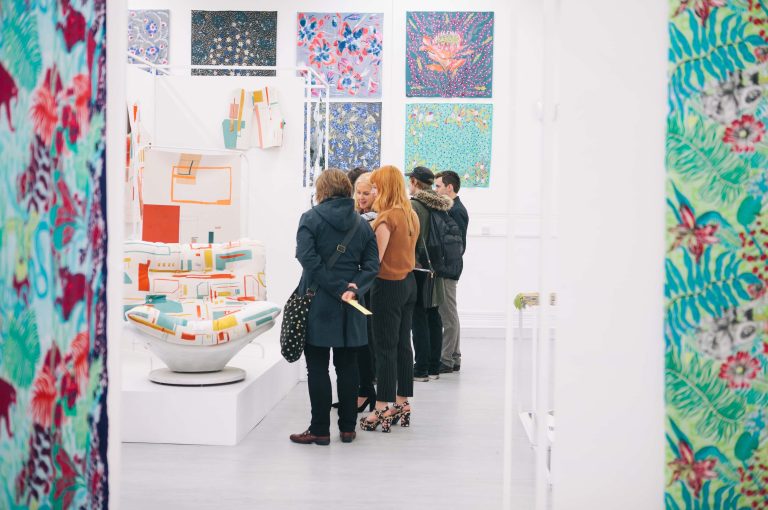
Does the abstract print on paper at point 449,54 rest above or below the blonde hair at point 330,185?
above

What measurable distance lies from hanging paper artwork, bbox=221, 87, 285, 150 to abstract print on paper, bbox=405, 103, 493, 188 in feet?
9.02

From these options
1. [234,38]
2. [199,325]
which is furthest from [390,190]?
[234,38]

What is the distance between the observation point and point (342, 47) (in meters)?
8.52

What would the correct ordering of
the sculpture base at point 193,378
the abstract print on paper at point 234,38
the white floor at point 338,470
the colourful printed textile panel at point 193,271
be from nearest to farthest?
the white floor at point 338,470 → the sculpture base at point 193,378 → the colourful printed textile panel at point 193,271 → the abstract print on paper at point 234,38

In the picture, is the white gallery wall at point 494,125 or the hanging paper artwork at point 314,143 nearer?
the hanging paper artwork at point 314,143

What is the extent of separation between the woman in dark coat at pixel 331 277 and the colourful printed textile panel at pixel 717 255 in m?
1.95

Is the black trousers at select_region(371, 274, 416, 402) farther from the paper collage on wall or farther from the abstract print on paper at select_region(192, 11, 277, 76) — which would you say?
the abstract print on paper at select_region(192, 11, 277, 76)

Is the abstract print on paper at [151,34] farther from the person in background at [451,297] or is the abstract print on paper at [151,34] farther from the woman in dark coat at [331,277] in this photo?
the woman in dark coat at [331,277]

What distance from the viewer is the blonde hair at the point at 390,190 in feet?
14.7

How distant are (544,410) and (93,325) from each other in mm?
1327

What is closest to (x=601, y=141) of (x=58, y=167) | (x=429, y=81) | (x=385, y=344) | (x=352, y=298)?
(x=58, y=167)

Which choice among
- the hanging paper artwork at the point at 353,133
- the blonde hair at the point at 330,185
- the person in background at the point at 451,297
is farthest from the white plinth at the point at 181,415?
the hanging paper artwork at the point at 353,133

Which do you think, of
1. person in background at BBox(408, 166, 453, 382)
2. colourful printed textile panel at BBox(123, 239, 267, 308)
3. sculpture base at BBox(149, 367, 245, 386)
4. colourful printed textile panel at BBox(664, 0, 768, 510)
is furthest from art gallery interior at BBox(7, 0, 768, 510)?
person in background at BBox(408, 166, 453, 382)

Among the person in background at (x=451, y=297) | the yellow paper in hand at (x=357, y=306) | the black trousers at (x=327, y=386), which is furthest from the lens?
the person in background at (x=451, y=297)
